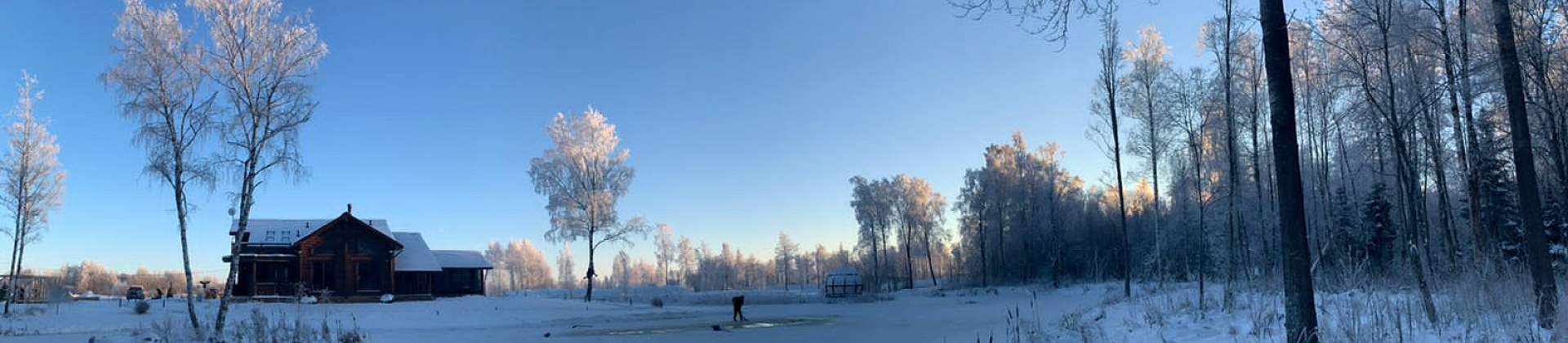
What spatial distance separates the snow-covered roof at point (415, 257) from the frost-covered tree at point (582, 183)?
6.31m

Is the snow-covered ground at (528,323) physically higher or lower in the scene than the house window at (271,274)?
lower

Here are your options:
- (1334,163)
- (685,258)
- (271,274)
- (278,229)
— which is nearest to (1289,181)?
(1334,163)

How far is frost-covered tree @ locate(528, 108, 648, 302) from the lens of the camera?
43.1 metres

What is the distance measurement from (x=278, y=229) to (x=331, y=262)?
552cm

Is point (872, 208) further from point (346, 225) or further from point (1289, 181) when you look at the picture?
point (1289, 181)

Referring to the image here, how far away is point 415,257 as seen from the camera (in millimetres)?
44844

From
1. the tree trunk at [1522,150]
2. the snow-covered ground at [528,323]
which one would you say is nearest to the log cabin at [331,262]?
the snow-covered ground at [528,323]

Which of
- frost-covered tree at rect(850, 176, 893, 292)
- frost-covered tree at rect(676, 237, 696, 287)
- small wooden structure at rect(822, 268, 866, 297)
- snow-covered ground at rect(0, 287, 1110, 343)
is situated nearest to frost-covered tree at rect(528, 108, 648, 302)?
snow-covered ground at rect(0, 287, 1110, 343)

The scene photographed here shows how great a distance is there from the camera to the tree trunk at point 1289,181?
7.05 m

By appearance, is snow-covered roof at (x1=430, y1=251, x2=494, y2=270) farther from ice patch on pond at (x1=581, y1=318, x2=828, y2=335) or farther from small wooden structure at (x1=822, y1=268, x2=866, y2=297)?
ice patch on pond at (x1=581, y1=318, x2=828, y2=335)

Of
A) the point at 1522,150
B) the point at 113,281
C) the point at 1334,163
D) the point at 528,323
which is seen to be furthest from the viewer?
the point at 113,281

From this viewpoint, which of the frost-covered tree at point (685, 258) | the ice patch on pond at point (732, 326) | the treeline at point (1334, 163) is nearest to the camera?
the treeline at point (1334, 163)

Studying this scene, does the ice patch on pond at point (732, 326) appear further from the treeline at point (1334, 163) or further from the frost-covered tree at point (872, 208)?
the frost-covered tree at point (872, 208)

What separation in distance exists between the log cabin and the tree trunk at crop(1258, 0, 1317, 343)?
3929cm
